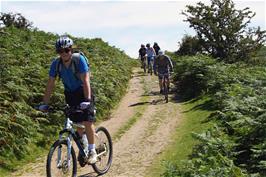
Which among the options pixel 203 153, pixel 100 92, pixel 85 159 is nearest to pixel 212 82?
pixel 100 92

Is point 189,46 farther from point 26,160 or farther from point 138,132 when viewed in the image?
point 26,160

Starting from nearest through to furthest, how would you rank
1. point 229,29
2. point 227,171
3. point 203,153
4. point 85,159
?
point 227,171 → point 85,159 → point 203,153 → point 229,29

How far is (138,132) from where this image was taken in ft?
49.4

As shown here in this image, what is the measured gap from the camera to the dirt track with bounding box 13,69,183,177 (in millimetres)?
10742

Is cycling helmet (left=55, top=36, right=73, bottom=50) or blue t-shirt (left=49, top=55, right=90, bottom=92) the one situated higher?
cycling helmet (left=55, top=36, right=73, bottom=50)

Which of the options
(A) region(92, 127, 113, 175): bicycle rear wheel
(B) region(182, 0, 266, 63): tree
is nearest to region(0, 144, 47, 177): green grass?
(A) region(92, 127, 113, 175): bicycle rear wheel

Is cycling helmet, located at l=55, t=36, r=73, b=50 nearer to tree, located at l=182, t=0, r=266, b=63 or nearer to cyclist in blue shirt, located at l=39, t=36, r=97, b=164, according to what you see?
cyclist in blue shirt, located at l=39, t=36, r=97, b=164

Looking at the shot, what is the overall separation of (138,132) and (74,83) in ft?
22.2

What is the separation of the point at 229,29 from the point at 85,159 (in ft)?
81.6

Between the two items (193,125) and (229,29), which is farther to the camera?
(229,29)

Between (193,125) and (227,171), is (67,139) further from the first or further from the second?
(193,125)

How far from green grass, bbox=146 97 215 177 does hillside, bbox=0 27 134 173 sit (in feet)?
11.1

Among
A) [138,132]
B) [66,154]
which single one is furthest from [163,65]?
[66,154]

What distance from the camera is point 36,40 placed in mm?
24219
